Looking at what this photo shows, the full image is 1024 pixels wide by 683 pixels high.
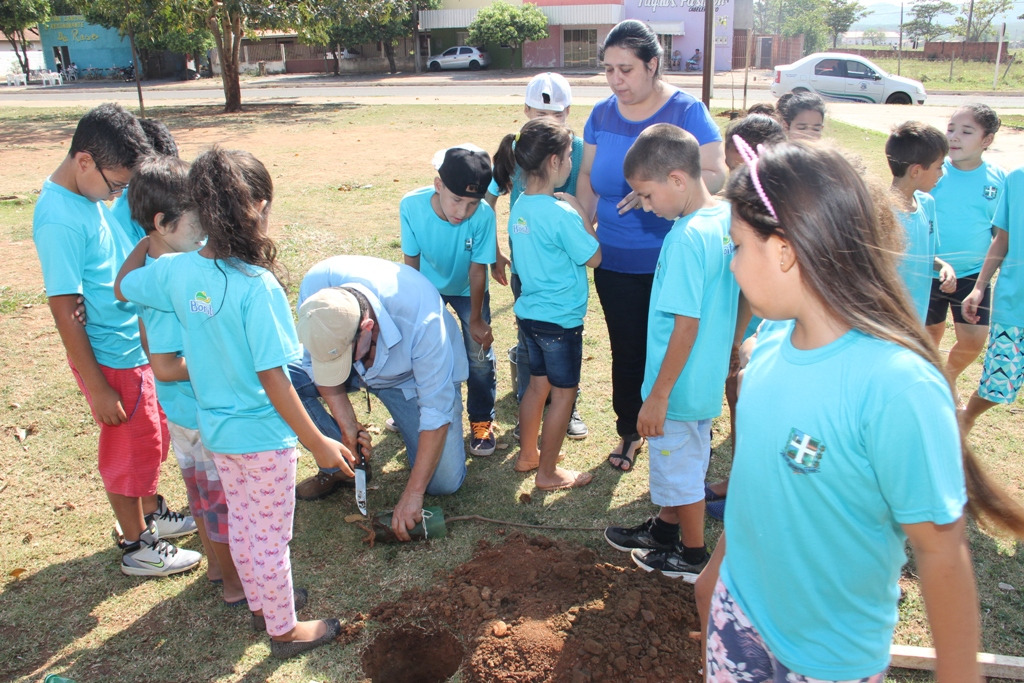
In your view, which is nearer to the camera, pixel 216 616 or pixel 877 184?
pixel 877 184

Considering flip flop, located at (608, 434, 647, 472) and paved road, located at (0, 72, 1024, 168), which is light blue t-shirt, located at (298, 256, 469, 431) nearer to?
flip flop, located at (608, 434, 647, 472)

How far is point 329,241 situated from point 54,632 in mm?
5605

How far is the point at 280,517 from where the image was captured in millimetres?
2645

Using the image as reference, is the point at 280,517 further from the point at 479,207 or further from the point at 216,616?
the point at 479,207

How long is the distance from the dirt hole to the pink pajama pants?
1.34 feet

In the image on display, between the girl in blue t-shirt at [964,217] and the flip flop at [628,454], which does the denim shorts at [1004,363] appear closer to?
the girl in blue t-shirt at [964,217]

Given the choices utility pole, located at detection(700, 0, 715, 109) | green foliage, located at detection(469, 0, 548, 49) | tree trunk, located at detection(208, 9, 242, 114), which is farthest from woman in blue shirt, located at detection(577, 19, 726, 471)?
green foliage, located at detection(469, 0, 548, 49)

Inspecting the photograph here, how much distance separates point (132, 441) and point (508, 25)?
4043 cm

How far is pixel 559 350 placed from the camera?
12.1 ft

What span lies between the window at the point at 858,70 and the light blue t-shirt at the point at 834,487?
74.7ft

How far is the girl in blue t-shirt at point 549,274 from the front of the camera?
138 inches

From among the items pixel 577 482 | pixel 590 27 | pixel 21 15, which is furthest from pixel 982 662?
pixel 21 15

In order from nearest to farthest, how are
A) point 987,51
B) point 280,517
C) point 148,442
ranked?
point 280,517 → point 148,442 → point 987,51

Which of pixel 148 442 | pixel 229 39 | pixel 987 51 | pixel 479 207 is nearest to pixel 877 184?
pixel 479 207
